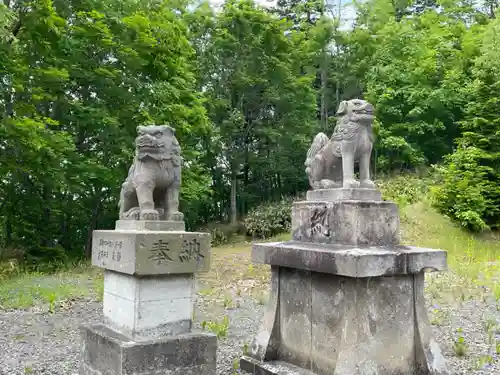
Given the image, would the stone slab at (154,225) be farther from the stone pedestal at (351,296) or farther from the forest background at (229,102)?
the forest background at (229,102)

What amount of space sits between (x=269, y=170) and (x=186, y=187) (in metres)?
7.59

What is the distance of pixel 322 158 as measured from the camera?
17.0ft

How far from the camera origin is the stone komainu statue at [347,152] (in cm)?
487

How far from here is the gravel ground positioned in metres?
5.43

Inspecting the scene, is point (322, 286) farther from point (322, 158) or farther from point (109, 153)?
point (109, 153)

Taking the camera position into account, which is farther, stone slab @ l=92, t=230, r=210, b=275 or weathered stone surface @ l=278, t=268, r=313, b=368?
weathered stone surface @ l=278, t=268, r=313, b=368

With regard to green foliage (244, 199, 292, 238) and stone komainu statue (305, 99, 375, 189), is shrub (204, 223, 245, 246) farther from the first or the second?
stone komainu statue (305, 99, 375, 189)

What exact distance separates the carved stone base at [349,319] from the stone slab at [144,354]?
74 cm

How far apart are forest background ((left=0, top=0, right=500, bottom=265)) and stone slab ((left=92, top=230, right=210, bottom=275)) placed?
16.1 feet

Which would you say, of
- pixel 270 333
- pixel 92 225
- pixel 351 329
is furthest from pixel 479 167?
pixel 351 329

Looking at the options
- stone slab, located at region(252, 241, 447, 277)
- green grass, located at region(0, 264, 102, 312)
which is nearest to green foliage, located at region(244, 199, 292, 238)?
green grass, located at region(0, 264, 102, 312)

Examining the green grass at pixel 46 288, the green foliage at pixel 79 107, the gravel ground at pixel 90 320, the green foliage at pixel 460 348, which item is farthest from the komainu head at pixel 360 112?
the green foliage at pixel 79 107

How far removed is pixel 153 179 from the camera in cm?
482

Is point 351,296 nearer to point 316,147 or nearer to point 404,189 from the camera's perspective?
point 316,147
